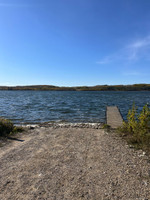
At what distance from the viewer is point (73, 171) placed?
504 cm

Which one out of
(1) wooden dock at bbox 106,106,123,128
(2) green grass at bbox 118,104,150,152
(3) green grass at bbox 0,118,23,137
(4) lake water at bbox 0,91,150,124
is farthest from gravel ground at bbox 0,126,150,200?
(4) lake water at bbox 0,91,150,124

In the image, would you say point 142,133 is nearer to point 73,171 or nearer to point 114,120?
point 73,171

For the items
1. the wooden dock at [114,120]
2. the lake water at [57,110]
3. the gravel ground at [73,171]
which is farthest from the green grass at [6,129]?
the wooden dock at [114,120]

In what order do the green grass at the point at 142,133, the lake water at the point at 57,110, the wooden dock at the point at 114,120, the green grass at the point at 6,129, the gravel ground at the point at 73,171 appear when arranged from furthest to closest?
the lake water at the point at 57,110 → the wooden dock at the point at 114,120 → the green grass at the point at 6,129 → the green grass at the point at 142,133 → the gravel ground at the point at 73,171

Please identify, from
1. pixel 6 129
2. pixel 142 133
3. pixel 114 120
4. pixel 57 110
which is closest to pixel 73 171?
pixel 142 133

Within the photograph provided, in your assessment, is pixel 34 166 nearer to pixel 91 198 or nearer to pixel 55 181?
pixel 55 181

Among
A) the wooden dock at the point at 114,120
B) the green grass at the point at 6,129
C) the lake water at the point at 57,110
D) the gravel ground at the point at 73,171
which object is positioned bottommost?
the lake water at the point at 57,110

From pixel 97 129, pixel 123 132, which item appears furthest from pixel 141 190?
pixel 97 129

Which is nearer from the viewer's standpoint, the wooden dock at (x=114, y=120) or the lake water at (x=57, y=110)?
the wooden dock at (x=114, y=120)

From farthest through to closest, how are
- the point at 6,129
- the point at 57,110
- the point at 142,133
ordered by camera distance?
the point at 57,110 < the point at 6,129 < the point at 142,133

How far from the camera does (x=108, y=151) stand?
266 inches

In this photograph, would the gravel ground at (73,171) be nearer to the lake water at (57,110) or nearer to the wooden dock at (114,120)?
the wooden dock at (114,120)

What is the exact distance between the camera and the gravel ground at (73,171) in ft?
12.9

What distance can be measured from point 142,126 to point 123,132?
1799 millimetres
